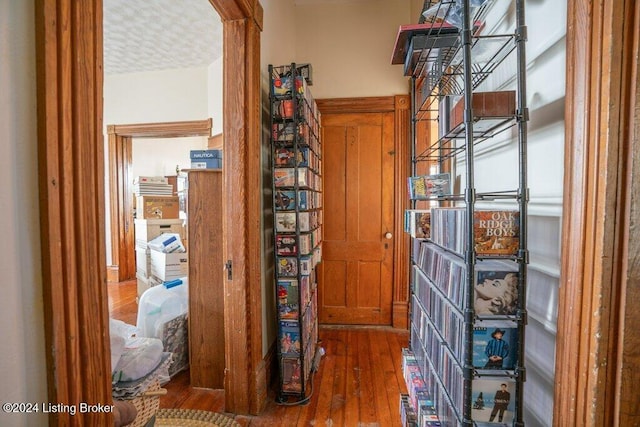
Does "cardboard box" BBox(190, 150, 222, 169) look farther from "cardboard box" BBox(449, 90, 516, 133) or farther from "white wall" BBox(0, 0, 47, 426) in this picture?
"cardboard box" BBox(449, 90, 516, 133)

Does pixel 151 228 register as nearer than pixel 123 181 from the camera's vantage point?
Yes

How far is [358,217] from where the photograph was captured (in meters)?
3.04

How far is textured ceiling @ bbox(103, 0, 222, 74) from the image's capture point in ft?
8.24

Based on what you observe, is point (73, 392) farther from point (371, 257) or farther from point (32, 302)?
point (371, 257)

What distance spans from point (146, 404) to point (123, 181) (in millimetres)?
3826

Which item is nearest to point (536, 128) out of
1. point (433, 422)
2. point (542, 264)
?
point (542, 264)

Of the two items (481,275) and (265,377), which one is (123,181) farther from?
(481,275)

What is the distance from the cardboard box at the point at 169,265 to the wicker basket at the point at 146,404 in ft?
7.04

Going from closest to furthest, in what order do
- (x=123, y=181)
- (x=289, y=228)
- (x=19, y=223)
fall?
1. (x=19, y=223)
2. (x=289, y=228)
3. (x=123, y=181)

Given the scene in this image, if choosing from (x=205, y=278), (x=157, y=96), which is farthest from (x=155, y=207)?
(x=205, y=278)

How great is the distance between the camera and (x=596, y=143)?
688 millimetres

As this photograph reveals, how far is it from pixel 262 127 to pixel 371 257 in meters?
1.78

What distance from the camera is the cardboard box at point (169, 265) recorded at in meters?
3.20

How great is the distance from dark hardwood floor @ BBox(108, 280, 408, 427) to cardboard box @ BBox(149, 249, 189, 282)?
132 cm
